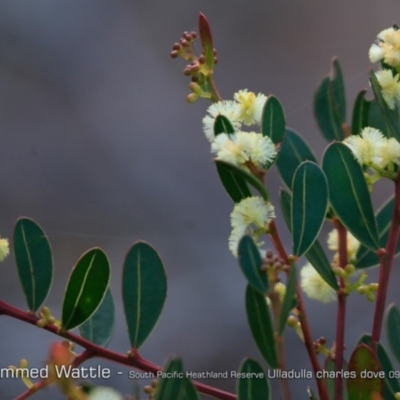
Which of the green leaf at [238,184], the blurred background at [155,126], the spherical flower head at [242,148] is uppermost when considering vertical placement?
the blurred background at [155,126]

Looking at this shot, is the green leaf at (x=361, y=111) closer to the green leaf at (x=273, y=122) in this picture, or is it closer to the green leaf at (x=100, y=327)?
the green leaf at (x=273, y=122)

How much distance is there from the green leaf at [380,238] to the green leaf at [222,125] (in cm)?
16

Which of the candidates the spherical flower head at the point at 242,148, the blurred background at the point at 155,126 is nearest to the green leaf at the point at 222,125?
the spherical flower head at the point at 242,148

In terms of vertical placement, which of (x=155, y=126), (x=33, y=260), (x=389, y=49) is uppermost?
(x=155, y=126)

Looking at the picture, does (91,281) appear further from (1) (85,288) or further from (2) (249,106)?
(2) (249,106)

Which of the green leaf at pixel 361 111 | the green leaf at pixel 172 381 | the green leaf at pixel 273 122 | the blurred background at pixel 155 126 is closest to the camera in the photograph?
the green leaf at pixel 172 381

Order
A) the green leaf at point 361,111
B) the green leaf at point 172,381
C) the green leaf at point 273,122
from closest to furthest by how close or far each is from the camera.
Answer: the green leaf at point 172,381 → the green leaf at point 273,122 → the green leaf at point 361,111

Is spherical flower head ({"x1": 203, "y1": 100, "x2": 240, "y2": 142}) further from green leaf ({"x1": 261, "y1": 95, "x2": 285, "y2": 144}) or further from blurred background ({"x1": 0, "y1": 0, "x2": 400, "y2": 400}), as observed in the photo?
blurred background ({"x1": 0, "y1": 0, "x2": 400, "y2": 400})

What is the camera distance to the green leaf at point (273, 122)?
1.41ft

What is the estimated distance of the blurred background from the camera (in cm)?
176

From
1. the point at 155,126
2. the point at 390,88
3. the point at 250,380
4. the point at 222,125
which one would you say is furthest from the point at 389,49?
the point at 155,126

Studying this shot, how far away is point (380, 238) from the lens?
52 centimetres

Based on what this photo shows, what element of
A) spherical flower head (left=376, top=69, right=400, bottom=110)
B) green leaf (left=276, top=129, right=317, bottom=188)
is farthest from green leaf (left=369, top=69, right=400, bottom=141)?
green leaf (left=276, top=129, right=317, bottom=188)

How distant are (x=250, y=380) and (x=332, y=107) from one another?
29 cm
